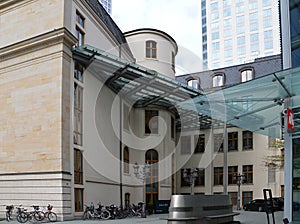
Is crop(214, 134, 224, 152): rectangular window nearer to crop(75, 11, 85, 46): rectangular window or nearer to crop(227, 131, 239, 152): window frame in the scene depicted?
crop(227, 131, 239, 152): window frame

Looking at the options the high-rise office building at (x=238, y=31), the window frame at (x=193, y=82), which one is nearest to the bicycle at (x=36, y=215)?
the window frame at (x=193, y=82)

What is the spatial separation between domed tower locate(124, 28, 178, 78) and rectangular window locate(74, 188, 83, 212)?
15.1m

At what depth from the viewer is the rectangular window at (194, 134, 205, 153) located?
45.1m

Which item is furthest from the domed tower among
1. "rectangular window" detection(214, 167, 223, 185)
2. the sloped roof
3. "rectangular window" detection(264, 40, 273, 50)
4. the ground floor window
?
"rectangular window" detection(264, 40, 273, 50)

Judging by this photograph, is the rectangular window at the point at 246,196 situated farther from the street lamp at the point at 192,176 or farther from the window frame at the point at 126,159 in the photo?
the window frame at the point at 126,159

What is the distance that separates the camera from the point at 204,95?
15.7 meters

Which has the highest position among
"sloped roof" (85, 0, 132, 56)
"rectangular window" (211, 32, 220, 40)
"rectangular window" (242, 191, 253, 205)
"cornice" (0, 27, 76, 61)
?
"rectangular window" (211, 32, 220, 40)

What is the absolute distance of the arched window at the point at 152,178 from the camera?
35062 millimetres

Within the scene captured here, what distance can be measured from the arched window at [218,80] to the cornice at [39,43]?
24092mm

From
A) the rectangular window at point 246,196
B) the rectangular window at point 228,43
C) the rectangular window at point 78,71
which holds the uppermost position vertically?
the rectangular window at point 228,43

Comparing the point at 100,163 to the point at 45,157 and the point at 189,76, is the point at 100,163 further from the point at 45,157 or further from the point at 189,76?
the point at 189,76

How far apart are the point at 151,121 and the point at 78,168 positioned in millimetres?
11913

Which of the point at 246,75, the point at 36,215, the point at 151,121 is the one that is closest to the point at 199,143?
the point at 246,75

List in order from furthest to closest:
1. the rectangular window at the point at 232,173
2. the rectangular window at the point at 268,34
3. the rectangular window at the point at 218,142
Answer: the rectangular window at the point at 268,34
the rectangular window at the point at 218,142
the rectangular window at the point at 232,173
